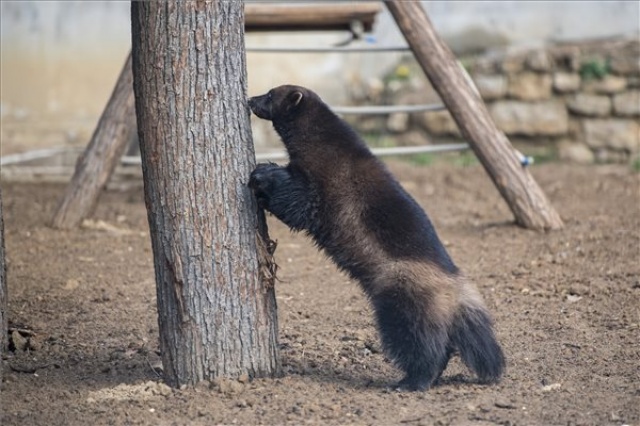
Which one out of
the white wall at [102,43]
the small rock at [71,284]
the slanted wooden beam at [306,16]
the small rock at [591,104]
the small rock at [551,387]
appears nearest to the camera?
the small rock at [551,387]

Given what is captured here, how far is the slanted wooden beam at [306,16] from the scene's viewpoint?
8.71 m

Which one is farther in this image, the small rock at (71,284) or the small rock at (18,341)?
the small rock at (71,284)

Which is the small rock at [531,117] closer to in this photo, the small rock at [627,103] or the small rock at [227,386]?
the small rock at [627,103]

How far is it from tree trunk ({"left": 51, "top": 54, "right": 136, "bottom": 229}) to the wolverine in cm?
334

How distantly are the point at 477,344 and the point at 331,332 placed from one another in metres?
1.23

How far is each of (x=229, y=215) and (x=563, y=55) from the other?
7888mm

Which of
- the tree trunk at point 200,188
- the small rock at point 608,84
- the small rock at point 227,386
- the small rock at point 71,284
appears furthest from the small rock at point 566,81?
the small rock at point 227,386

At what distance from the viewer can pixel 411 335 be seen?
4488mm

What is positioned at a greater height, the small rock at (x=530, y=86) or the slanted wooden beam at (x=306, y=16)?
the slanted wooden beam at (x=306, y=16)

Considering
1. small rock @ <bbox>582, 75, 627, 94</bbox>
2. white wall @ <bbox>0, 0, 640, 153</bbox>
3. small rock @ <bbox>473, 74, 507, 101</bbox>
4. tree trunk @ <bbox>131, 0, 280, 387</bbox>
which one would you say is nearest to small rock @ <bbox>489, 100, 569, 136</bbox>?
small rock @ <bbox>473, 74, 507, 101</bbox>

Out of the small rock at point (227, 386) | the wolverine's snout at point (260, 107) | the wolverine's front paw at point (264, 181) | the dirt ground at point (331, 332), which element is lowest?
the dirt ground at point (331, 332)

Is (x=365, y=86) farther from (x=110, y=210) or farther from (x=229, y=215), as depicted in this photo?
(x=229, y=215)

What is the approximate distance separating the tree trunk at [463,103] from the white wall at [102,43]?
3.93m

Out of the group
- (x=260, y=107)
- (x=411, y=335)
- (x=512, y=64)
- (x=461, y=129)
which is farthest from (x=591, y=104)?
(x=411, y=335)
